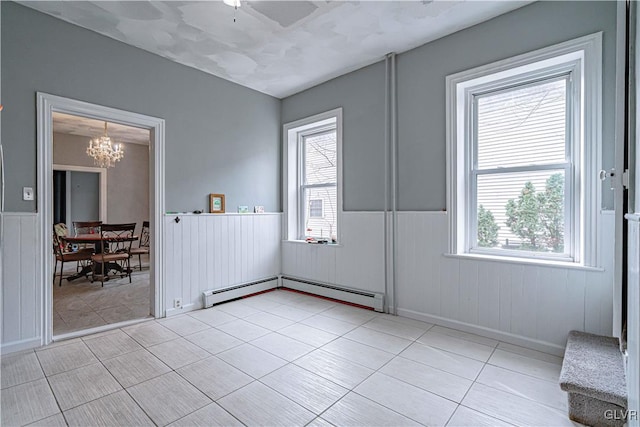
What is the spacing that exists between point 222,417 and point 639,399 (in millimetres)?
1837

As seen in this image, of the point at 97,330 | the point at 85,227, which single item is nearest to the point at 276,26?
the point at 97,330

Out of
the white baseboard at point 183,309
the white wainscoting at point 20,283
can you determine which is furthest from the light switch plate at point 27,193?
the white baseboard at point 183,309

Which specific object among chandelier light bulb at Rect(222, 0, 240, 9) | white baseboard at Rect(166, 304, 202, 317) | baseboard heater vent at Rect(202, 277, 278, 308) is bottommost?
white baseboard at Rect(166, 304, 202, 317)

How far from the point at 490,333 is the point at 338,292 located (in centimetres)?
177

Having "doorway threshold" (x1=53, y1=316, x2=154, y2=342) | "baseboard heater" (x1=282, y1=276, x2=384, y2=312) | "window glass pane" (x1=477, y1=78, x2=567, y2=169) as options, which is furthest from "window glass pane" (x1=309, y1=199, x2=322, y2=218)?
"doorway threshold" (x1=53, y1=316, x2=154, y2=342)

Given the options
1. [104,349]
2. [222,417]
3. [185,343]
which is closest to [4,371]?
[104,349]

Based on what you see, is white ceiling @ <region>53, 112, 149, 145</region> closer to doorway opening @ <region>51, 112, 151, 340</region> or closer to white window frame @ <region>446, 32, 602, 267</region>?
doorway opening @ <region>51, 112, 151, 340</region>

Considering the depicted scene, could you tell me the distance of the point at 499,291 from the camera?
2666mm

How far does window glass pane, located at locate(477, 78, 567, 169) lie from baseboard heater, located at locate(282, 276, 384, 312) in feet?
6.15

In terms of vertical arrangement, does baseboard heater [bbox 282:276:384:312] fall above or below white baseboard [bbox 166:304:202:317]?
above

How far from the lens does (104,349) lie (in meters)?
2.53

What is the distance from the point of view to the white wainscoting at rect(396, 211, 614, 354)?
7.37ft

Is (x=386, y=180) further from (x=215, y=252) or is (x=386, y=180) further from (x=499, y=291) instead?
(x=215, y=252)

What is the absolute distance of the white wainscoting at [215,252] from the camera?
340 centimetres
